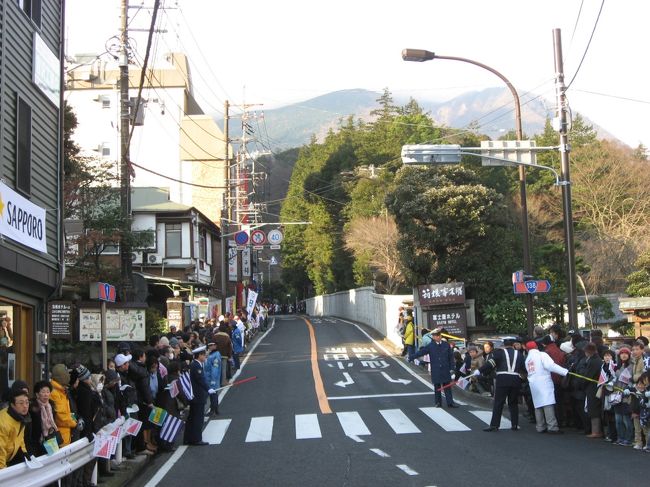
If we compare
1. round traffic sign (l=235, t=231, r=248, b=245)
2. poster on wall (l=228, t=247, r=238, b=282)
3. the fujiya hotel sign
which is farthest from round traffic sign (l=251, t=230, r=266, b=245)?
the fujiya hotel sign

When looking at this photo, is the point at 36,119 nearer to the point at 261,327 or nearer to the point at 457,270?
the point at 457,270

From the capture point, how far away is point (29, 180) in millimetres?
14086

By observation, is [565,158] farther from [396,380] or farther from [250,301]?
[250,301]

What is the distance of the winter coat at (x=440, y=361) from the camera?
17109mm

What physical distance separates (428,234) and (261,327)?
51.6ft

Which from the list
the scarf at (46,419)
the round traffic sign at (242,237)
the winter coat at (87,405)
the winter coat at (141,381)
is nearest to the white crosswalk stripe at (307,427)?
the winter coat at (141,381)

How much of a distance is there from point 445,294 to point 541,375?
16.1m

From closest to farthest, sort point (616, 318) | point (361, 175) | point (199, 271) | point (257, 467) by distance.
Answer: point (257, 467), point (616, 318), point (199, 271), point (361, 175)

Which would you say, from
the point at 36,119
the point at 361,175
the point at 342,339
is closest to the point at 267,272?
the point at 361,175

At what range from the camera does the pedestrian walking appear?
17009 millimetres

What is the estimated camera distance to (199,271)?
4350 cm

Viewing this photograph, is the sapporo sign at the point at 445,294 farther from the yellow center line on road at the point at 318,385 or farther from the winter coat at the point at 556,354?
the winter coat at the point at 556,354

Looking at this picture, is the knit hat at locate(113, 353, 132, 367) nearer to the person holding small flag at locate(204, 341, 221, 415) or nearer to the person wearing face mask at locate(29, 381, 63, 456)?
the person wearing face mask at locate(29, 381, 63, 456)

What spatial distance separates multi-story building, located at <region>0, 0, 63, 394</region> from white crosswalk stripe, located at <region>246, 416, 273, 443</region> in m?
4.12
